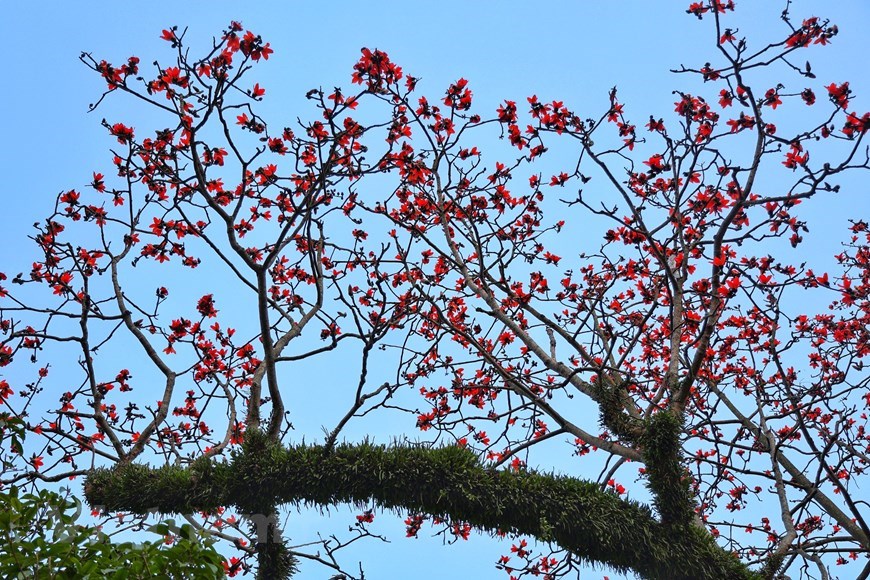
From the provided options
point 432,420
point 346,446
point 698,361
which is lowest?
point 346,446

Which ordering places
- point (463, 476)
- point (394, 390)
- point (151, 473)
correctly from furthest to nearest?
point (394, 390) → point (151, 473) → point (463, 476)

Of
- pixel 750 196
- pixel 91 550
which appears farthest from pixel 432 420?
pixel 91 550

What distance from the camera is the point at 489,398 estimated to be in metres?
7.28

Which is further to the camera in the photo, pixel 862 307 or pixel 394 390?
pixel 862 307

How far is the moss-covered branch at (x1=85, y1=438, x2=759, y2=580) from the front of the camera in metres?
5.10

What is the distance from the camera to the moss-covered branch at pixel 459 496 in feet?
16.7

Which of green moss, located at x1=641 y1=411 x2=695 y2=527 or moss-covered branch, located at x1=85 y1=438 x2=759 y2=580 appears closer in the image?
moss-covered branch, located at x1=85 y1=438 x2=759 y2=580

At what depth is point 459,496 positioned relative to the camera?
507 cm

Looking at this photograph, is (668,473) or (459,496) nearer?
(459,496)

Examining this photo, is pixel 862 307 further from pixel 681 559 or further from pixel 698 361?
pixel 681 559

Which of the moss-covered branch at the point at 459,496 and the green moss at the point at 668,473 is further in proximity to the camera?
the green moss at the point at 668,473

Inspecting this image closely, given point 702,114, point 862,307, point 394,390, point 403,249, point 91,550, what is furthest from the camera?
point 862,307

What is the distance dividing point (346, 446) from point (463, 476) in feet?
2.74

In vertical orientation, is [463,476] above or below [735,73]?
below
